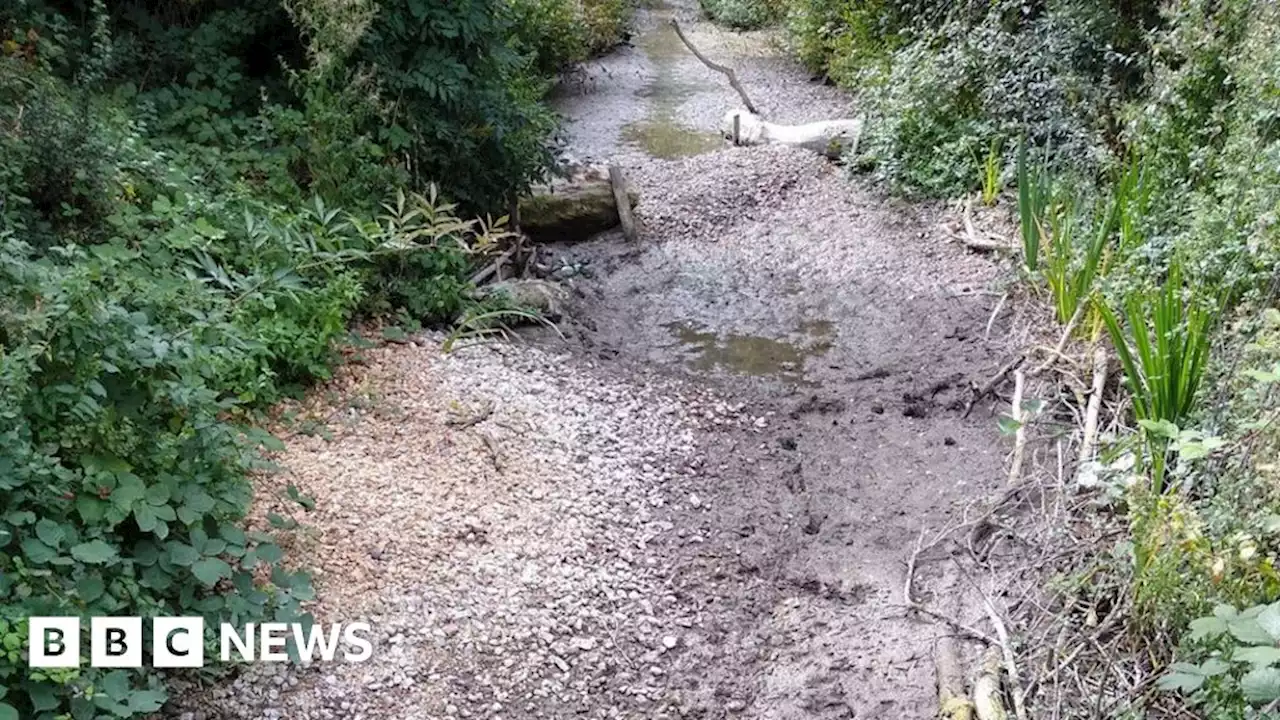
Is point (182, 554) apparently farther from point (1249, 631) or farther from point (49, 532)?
point (1249, 631)

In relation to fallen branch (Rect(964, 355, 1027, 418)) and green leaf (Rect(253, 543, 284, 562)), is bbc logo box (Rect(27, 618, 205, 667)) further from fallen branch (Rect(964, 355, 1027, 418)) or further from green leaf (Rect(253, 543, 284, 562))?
fallen branch (Rect(964, 355, 1027, 418))

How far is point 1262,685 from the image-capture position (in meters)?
1.75

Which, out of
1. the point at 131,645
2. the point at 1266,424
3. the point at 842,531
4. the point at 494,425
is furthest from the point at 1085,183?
the point at 131,645

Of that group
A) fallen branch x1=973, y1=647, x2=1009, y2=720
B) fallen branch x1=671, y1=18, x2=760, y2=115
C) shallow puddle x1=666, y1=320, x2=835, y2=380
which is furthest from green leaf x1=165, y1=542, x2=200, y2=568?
fallen branch x1=671, y1=18, x2=760, y2=115

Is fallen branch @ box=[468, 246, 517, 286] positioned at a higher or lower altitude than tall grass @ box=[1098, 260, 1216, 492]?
lower

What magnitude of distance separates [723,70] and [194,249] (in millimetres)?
9349

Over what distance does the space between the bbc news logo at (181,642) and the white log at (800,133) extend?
6.17 metres

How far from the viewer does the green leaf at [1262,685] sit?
1737 millimetres

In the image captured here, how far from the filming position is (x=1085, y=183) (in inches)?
210

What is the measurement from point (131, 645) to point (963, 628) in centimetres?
241

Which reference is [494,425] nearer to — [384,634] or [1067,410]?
[384,634]

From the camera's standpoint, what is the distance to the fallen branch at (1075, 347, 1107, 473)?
3.55m

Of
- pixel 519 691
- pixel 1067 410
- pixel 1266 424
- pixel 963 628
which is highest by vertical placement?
pixel 1266 424

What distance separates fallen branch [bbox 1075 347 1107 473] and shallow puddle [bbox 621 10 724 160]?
5.55m
